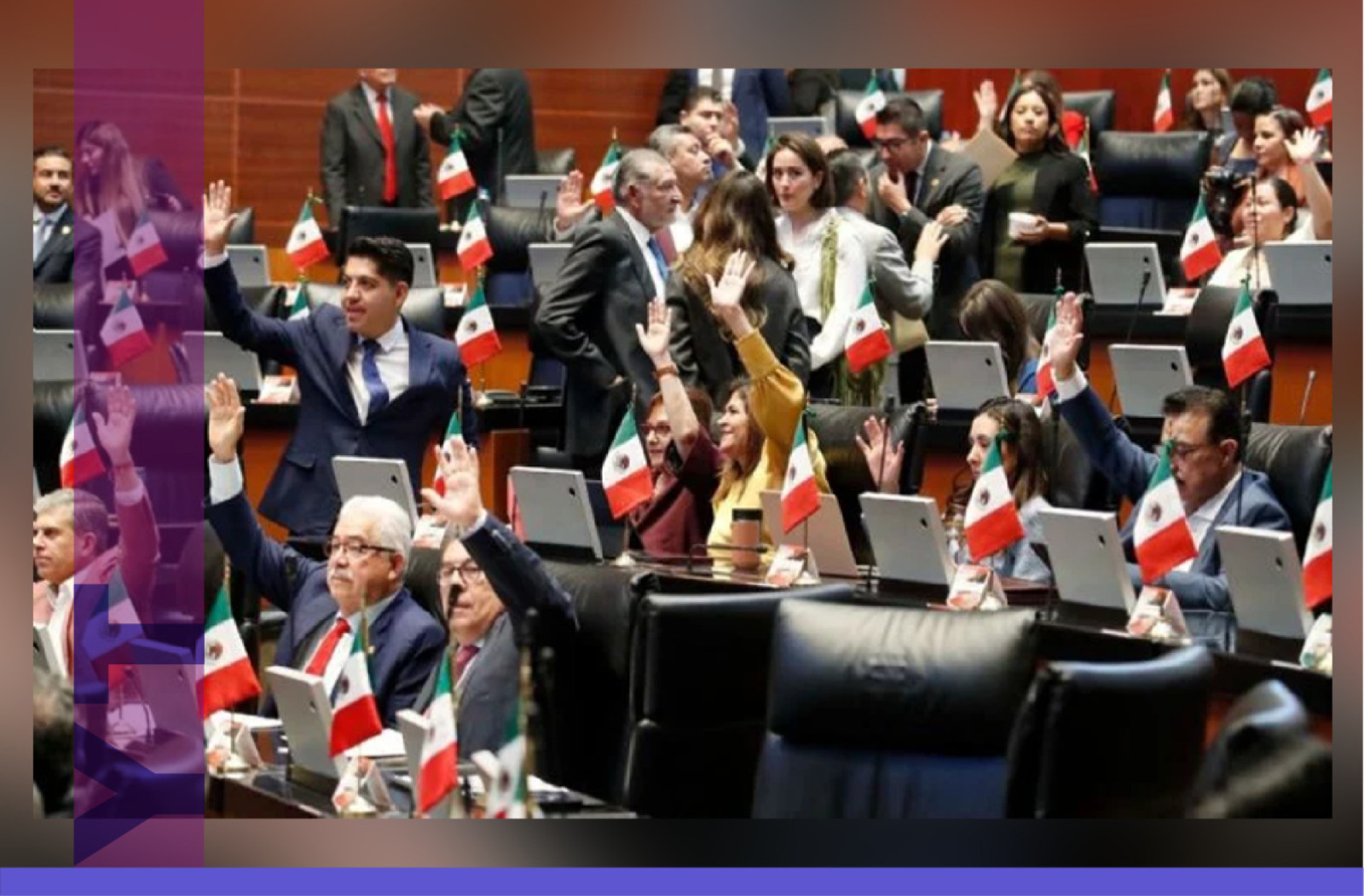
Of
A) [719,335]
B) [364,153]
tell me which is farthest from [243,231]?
[719,335]

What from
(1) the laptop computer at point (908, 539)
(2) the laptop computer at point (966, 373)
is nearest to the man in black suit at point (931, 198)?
(2) the laptop computer at point (966, 373)

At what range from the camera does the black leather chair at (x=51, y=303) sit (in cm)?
443

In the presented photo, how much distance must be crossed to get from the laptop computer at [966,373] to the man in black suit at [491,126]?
11.3ft

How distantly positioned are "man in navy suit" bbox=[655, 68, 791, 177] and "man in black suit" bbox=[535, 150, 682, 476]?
364cm

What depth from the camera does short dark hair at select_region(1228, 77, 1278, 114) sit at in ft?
29.9

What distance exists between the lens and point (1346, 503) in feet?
13.5

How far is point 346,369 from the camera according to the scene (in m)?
6.46

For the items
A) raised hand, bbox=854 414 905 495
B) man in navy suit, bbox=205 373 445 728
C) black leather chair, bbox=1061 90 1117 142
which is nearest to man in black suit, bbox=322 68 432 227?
black leather chair, bbox=1061 90 1117 142

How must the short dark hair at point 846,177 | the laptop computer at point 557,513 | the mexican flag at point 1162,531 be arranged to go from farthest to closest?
1. the short dark hair at point 846,177
2. the laptop computer at point 557,513
3. the mexican flag at point 1162,531

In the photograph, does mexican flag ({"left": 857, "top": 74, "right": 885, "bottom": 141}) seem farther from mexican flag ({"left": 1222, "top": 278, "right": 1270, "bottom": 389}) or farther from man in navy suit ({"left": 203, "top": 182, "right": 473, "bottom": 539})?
man in navy suit ({"left": 203, "top": 182, "right": 473, "bottom": 539})

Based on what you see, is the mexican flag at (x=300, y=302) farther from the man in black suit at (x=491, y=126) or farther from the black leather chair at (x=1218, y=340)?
the black leather chair at (x=1218, y=340)

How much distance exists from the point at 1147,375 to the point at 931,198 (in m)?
1.31

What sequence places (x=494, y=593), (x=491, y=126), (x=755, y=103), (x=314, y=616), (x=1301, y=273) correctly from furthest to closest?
(x=755, y=103) → (x=491, y=126) → (x=1301, y=273) → (x=314, y=616) → (x=494, y=593)

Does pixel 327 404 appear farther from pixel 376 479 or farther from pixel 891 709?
pixel 891 709
